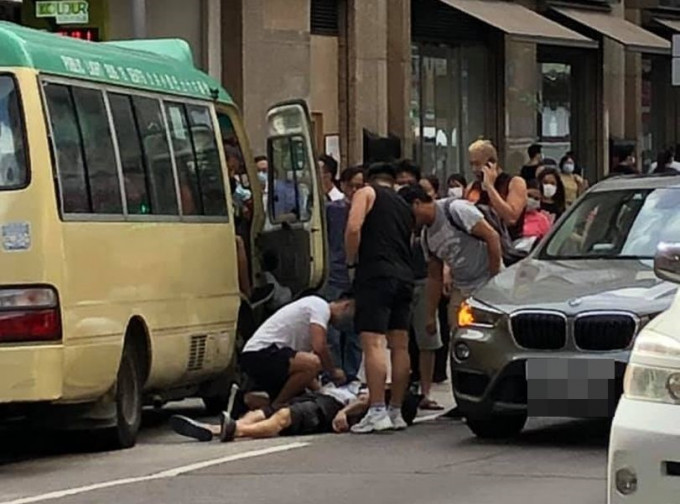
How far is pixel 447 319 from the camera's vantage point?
16078 mm

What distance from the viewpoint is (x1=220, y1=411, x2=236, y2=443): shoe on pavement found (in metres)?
13.1

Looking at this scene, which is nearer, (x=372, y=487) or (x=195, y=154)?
(x=372, y=487)

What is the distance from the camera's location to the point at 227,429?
13117mm

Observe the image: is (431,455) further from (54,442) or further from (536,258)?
(54,442)

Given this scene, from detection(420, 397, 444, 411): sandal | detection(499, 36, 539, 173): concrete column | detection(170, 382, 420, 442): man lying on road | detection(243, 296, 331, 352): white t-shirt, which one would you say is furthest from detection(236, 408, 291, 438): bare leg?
detection(499, 36, 539, 173): concrete column

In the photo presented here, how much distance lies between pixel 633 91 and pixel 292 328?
24.3 meters

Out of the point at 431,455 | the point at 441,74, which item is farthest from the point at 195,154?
the point at 441,74

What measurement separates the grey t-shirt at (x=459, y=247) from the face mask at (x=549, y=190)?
4625mm

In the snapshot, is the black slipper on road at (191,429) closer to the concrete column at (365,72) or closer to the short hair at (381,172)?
the short hair at (381,172)

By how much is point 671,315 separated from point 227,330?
6.88 m

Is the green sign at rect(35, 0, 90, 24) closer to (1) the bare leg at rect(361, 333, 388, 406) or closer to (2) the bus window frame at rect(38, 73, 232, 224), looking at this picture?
(2) the bus window frame at rect(38, 73, 232, 224)

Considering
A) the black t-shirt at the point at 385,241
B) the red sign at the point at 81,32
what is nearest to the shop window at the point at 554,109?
the red sign at the point at 81,32

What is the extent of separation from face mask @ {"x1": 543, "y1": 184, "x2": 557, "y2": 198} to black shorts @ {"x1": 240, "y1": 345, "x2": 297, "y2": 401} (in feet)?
20.3

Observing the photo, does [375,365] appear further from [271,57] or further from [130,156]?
[271,57]
